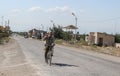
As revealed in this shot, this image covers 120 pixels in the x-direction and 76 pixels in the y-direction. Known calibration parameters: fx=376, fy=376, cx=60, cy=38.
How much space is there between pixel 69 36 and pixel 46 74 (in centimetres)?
7891

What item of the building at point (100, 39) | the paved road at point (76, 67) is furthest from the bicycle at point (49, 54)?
the building at point (100, 39)

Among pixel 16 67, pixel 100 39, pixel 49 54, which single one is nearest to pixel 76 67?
pixel 49 54

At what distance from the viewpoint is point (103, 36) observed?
8375 centimetres

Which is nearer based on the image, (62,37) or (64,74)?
(64,74)

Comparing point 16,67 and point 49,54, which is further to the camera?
point 49,54

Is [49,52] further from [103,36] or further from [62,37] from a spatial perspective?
[62,37]

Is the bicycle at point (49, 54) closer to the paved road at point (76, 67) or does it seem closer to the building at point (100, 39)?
the paved road at point (76, 67)

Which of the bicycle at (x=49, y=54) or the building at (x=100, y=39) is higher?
the bicycle at (x=49, y=54)

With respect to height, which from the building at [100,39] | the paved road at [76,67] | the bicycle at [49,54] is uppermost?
the bicycle at [49,54]

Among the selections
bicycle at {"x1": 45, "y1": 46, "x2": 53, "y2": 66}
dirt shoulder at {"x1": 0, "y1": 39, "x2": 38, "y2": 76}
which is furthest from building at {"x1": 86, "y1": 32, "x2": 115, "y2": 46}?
bicycle at {"x1": 45, "y1": 46, "x2": 53, "y2": 66}

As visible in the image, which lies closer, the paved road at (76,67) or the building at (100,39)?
the paved road at (76,67)

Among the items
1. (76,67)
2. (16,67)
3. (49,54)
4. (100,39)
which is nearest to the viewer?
(76,67)

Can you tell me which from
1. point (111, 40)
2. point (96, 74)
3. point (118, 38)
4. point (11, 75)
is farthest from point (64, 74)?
point (118, 38)

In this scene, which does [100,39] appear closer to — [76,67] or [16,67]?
[16,67]
